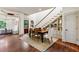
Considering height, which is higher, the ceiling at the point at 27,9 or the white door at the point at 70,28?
the ceiling at the point at 27,9

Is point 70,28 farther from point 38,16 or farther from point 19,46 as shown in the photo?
point 19,46

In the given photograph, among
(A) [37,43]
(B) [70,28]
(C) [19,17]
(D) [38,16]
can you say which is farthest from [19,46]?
(B) [70,28]

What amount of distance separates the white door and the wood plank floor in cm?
14

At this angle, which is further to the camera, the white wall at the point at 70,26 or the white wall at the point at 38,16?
the white wall at the point at 38,16

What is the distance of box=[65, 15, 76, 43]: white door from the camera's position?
245 centimetres

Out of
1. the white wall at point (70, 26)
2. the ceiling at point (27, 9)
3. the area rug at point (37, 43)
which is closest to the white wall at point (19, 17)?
the ceiling at point (27, 9)

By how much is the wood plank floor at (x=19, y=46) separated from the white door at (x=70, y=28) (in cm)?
14

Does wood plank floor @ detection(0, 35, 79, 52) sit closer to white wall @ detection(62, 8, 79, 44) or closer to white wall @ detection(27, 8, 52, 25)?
white wall @ detection(62, 8, 79, 44)

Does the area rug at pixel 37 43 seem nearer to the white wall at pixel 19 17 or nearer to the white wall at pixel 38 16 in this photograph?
the white wall at pixel 19 17

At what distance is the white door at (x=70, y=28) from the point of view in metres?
2.45

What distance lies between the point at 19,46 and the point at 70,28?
138 centimetres

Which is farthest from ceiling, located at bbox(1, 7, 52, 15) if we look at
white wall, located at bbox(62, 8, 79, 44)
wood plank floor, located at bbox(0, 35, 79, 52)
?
wood plank floor, located at bbox(0, 35, 79, 52)

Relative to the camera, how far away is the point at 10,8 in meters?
2.43
